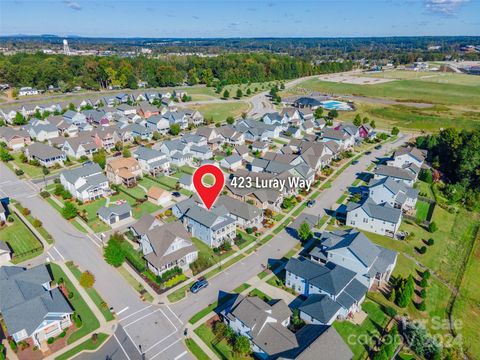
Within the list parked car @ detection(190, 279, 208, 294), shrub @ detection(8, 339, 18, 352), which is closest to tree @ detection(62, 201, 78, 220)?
shrub @ detection(8, 339, 18, 352)

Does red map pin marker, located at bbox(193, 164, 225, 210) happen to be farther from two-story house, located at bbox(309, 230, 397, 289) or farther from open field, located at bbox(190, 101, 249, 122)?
open field, located at bbox(190, 101, 249, 122)

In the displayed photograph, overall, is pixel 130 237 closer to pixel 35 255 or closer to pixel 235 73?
A: pixel 35 255

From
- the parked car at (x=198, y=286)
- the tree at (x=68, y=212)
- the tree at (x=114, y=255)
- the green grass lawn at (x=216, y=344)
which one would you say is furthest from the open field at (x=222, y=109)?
the green grass lawn at (x=216, y=344)

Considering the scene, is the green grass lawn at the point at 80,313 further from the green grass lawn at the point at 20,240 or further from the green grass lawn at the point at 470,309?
the green grass lawn at the point at 470,309

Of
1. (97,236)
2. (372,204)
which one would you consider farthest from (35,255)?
(372,204)

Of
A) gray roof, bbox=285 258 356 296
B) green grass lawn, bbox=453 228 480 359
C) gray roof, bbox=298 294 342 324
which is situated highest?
gray roof, bbox=285 258 356 296
